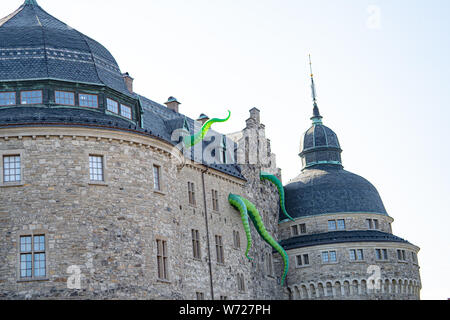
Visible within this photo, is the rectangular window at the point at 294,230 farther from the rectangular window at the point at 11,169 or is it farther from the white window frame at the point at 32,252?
the rectangular window at the point at 11,169

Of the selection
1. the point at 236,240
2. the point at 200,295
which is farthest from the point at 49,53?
the point at 236,240

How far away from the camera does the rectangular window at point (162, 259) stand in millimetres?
38594

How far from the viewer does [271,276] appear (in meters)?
58.8

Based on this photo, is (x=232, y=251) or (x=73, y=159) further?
(x=232, y=251)

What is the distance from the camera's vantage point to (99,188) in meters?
36.9

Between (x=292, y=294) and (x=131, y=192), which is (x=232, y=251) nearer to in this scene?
(x=292, y=294)

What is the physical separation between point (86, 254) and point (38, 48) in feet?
41.2

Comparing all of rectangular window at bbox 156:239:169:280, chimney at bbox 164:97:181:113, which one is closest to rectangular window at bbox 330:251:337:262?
chimney at bbox 164:97:181:113

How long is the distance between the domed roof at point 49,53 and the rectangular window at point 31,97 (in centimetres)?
77

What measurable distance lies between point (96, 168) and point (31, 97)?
18.3ft

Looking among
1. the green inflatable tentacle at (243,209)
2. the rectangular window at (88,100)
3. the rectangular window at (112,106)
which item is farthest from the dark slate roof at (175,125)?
the rectangular window at (88,100)
